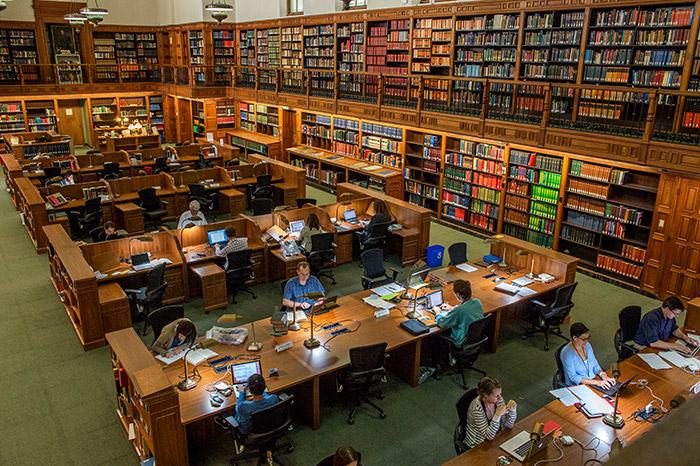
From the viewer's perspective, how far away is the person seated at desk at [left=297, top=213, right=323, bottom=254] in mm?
8578

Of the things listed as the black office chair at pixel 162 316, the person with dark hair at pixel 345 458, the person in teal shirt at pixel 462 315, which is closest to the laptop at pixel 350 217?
the person in teal shirt at pixel 462 315

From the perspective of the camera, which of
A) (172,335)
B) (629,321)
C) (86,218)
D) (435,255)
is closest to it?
(172,335)

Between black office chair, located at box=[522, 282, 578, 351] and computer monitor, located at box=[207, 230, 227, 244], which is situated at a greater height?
computer monitor, located at box=[207, 230, 227, 244]

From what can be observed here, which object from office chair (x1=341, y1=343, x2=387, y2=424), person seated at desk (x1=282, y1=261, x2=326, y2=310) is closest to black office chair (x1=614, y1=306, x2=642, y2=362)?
office chair (x1=341, y1=343, x2=387, y2=424)

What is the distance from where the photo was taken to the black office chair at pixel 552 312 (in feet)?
22.0

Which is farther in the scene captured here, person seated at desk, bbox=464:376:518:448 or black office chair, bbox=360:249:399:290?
black office chair, bbox=360:249:399:290

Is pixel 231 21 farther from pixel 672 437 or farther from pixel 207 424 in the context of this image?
pixel 672 437

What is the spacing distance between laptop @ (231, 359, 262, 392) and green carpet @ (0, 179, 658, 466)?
73 centimetres

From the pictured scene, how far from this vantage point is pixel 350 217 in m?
9.91

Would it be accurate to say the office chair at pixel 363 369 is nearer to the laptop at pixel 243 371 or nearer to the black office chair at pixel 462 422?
the laptop at pixel 243 371

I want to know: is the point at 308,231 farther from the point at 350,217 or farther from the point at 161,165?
the point at 161,165

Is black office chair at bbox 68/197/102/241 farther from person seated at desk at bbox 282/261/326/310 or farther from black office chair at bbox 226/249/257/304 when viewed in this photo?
person seated at desk at bbox 282/261/326/310

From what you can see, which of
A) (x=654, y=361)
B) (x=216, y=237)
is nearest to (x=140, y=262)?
(x=216, y=237)

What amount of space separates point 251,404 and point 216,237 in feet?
14.6
